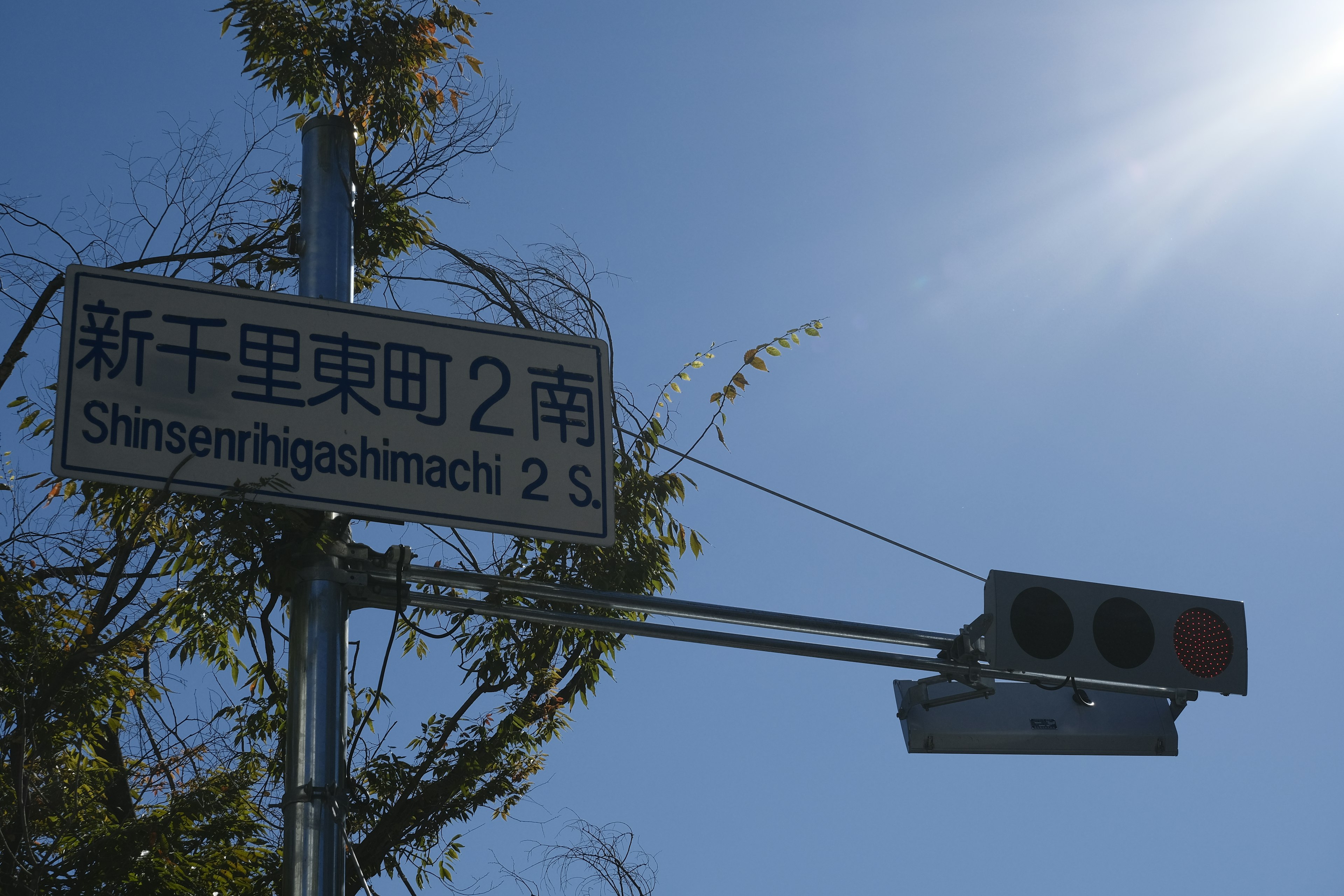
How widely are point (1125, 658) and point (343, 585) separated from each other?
2458 millimetres

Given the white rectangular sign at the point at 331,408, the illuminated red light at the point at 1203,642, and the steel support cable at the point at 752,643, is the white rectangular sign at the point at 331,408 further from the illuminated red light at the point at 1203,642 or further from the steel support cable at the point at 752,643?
the illuminated red light at the point at 1203,642

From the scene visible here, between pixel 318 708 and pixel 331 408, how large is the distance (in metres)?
0.79

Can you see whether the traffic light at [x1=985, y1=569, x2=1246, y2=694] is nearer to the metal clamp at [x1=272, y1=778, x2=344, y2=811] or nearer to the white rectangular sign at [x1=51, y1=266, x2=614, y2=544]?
the white rectangular sign at [x1=51, y1=266, x2=614, y2=544]

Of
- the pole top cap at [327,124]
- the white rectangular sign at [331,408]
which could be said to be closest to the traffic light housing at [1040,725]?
the white rectangular sign at [331,408]

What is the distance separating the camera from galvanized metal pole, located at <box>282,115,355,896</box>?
322 centimetres

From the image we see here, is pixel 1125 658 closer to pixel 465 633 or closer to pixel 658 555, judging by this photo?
pixel 658 555

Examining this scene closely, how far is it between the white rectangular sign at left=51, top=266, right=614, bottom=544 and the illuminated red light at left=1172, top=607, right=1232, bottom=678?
2047 millimetres

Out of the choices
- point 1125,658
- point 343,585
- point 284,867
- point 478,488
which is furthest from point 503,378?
point 1125,658

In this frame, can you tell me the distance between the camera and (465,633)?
258 inches

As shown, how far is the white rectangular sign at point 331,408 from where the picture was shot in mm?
3115

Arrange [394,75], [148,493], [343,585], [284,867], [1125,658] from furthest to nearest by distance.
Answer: [394,75], [148,493], [1125,658], [343,585], [284,867]

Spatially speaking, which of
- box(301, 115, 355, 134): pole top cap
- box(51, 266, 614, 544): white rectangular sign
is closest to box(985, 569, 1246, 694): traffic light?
box(51, 266, 614, 544): white rectangular sign

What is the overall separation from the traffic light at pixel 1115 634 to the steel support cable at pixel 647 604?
0.98ft

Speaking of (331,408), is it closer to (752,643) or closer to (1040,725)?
(752,643)
